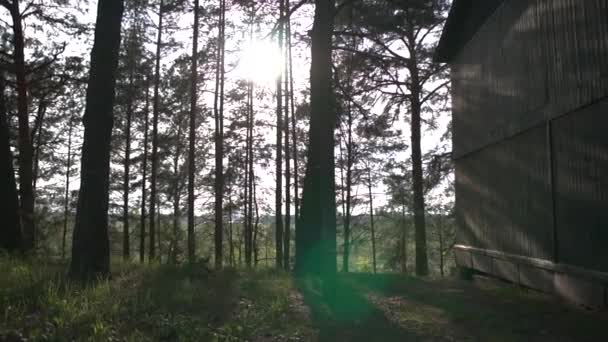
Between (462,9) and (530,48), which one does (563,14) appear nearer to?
(530,48)

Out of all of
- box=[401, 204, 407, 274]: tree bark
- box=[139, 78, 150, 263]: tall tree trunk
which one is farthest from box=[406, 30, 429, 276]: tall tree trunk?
box=[139, 78, 150, 263]: tall tree trunk

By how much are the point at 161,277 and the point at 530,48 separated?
7.42 metres

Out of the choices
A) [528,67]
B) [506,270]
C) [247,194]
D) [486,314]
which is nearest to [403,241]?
[247,194]

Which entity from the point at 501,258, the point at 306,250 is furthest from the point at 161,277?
the point at 501,258

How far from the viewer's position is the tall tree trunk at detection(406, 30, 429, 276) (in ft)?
57.3

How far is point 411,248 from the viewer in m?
33.7

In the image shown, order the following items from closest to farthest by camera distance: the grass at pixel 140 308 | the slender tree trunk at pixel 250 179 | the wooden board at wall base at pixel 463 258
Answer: the grass at pixel 140 308, the wooden board at wall base at pixel 463 258, the slender tree trunk at pixel 250 179

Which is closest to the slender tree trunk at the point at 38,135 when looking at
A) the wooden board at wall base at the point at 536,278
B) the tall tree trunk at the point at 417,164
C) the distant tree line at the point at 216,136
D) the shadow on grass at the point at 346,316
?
the distant tree line at the point at 216,136

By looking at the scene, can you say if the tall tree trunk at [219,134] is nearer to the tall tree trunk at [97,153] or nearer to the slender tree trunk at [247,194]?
the slender tree trunk at [247,194]

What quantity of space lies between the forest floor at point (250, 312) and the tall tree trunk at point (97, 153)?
466mm

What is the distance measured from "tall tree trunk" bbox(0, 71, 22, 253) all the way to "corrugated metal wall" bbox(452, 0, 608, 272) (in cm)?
1039

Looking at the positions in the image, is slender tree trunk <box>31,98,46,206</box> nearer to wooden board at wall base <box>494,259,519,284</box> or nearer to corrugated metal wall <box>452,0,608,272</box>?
corrugated metal wall <box>452,0,608,272</box>

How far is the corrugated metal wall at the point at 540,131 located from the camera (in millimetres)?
6184

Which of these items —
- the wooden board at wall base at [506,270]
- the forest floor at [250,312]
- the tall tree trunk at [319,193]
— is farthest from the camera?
the tall tree trunk at [319,193]
